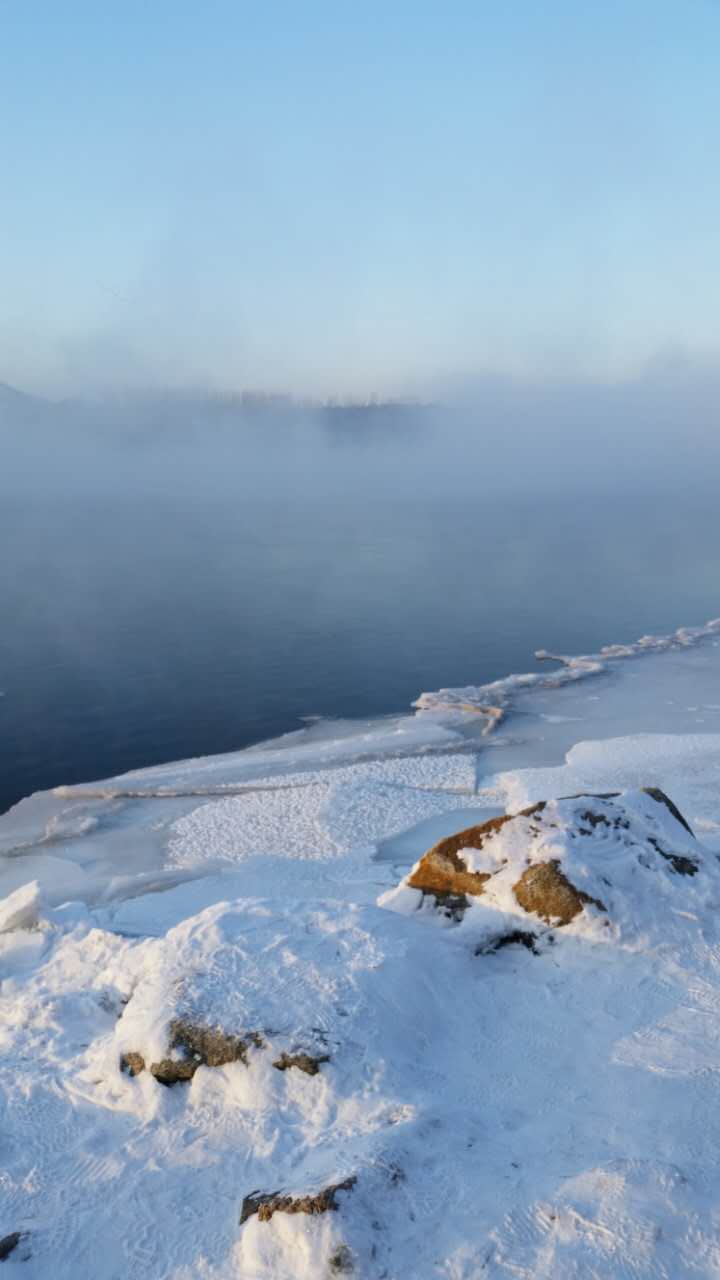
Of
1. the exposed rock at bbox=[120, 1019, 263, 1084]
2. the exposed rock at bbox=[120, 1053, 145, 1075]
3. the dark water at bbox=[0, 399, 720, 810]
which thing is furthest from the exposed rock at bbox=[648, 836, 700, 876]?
A: the dark water at bbox=[0, 399, 720, 810]

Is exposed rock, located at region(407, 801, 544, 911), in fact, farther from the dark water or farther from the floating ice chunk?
the dark water

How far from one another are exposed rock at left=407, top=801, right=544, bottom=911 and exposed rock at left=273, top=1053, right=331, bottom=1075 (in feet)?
11.7

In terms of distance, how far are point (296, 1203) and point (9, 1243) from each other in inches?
99.9

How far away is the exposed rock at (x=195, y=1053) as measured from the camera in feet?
29.2

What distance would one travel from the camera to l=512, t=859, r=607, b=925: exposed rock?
1110 cm

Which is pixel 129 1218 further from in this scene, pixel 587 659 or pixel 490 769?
pixel 587 659

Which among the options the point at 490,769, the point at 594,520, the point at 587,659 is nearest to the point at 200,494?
the point at 594,520

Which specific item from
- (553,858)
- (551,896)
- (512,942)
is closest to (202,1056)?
(512,942)

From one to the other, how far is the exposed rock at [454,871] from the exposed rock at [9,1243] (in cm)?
624

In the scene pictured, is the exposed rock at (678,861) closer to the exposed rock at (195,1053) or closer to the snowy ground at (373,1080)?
the snowy ground at (373,1080)

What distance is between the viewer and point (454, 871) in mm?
12102

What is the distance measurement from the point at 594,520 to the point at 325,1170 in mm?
95036

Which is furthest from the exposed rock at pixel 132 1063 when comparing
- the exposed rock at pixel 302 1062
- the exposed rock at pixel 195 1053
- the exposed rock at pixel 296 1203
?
the exposed rock at pixel 296 1203

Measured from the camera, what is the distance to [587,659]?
110ft
